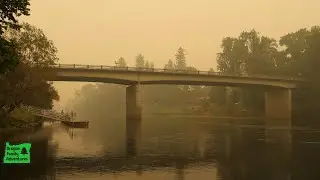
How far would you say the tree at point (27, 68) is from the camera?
2076 inches

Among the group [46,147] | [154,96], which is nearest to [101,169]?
[46,147]

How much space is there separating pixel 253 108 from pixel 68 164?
336ft

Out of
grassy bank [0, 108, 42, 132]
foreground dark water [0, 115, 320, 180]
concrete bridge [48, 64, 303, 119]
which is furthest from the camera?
concrete bridge [48, 64, 303, 119]

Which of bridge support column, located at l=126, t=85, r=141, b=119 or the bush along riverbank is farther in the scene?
bridge support column, located at l=126, t=85, r=141, b=119

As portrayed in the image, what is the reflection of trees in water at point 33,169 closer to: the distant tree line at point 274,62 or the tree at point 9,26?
the tree at point 9,26

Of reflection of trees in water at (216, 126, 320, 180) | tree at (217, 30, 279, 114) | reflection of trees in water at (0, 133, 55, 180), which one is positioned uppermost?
tree at (217, 30, 279, 114)

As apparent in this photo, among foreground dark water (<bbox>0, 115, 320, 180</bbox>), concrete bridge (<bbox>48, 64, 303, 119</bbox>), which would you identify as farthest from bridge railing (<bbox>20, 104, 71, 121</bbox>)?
foreground dark water (<bbox>0, 115, 320, 180</bbox>)

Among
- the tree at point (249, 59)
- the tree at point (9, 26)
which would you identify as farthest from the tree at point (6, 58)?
the tree at point (249, 59)

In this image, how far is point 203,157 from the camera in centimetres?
2950

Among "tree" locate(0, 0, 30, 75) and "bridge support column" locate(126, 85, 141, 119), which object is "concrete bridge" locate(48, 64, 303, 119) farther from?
"tree" locate(0, 0, 30, 75)

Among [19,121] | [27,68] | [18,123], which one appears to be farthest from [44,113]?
[27,68]

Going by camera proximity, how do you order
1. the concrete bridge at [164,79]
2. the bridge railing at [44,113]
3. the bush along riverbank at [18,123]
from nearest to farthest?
the bush along riverbank at [18,123], the bridge railing at [44,113], the concrete bridge at [164,79]

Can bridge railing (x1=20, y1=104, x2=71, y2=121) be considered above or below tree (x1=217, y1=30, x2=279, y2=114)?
below

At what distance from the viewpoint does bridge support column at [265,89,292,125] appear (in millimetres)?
102669
